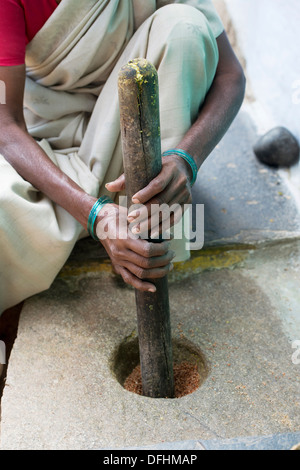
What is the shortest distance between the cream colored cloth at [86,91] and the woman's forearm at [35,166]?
0.04m

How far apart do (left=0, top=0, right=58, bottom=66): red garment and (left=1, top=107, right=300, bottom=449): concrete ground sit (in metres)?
0.79

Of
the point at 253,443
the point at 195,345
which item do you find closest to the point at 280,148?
the point at 195,345

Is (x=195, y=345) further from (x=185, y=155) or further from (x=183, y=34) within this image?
(x=183, y=34)

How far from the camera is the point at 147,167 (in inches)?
55.1

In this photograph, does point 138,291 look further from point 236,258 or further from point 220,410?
point 236,258

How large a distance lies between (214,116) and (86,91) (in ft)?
1.68

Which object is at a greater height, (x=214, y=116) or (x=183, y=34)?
(x=183, y=34)

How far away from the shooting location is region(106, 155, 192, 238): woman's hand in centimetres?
143

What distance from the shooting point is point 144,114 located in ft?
4.31

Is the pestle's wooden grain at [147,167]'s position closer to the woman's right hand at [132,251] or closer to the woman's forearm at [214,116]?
the woman's right hand at [132,251]

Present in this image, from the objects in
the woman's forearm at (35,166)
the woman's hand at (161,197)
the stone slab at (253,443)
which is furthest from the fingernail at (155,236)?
the stone slab at (253,443)

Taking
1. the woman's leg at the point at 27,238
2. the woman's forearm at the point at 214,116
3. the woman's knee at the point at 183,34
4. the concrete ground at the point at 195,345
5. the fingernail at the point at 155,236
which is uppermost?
the woman's knee at the point at 183,34

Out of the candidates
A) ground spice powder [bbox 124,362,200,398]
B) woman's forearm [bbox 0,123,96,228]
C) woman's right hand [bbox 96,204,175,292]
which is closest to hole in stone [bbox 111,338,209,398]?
ground spice powder [bbox 124,362,200,398]

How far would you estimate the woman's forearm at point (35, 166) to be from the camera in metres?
1.75
